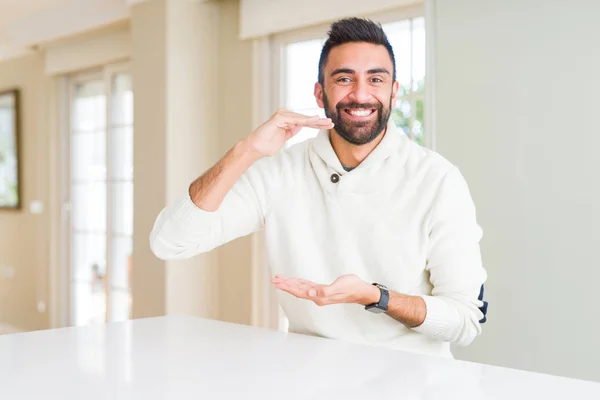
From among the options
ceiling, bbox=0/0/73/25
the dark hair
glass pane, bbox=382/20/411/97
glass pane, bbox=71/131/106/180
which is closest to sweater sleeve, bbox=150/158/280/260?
the dark hair

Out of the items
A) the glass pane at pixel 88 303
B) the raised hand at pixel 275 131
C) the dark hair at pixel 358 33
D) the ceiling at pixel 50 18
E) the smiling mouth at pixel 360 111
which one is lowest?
the glass pane at pixel 88 303

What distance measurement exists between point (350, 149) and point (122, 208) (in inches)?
140

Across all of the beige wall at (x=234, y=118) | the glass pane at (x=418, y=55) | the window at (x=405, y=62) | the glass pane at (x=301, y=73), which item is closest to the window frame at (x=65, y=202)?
the beige wall at (x=234, y=118)

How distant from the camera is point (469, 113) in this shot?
9.52 ft

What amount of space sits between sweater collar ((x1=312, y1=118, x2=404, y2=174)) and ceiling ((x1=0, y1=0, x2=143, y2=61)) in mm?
2821

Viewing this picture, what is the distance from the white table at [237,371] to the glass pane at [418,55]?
2.06m

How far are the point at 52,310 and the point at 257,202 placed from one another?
14.4 feet

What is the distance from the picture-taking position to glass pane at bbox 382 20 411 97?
10.9 ft

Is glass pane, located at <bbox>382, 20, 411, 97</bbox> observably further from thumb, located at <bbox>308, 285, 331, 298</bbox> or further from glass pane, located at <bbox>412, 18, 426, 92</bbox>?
thumb, located at <bbox>308, 285, 331, 298</bbox>

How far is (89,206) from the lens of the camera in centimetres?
549

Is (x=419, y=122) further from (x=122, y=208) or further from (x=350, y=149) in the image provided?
(x=122, y=208)

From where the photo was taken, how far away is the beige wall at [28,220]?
574cm

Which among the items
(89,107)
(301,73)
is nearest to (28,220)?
(89,107)

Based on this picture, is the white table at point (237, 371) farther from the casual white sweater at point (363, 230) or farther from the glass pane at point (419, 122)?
the glass pane at point (419, 122)
